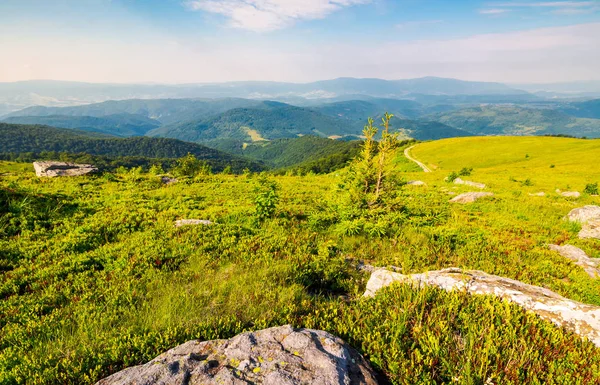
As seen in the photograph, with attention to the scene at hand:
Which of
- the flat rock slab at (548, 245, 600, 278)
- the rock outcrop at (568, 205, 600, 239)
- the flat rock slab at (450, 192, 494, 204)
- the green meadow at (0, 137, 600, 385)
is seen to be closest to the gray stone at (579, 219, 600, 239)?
the rock outcrop at (568, 205, 600, 239)

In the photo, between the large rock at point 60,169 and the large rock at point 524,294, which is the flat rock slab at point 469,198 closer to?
the large rock at point 524,294

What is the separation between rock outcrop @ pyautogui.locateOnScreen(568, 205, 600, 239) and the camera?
1324cm

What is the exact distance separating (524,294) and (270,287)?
4942 mm

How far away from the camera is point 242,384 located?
3078 millimetres

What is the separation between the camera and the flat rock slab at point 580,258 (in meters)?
9.17

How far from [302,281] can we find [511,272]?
6.66m

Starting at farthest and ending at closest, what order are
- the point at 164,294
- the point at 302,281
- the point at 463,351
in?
the point at 302,281 < the point at 164,294 < the point at 463,351

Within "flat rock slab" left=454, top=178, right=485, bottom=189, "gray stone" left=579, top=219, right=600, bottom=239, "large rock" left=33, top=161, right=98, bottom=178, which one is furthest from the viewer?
"flat rock slab" left=454, top=178, right=485, bottom=189

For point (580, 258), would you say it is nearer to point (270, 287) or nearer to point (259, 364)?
point (270, 287)

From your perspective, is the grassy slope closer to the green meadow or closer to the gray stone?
the gray stone

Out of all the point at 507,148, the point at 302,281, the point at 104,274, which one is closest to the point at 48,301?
the point at 104,274

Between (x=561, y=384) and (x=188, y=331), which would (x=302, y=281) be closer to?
(x=188, y=331)

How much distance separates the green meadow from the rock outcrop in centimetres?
58

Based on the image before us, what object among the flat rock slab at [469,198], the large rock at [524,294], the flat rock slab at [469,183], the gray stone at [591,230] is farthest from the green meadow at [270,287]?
the flat rock slab at [469,183]
